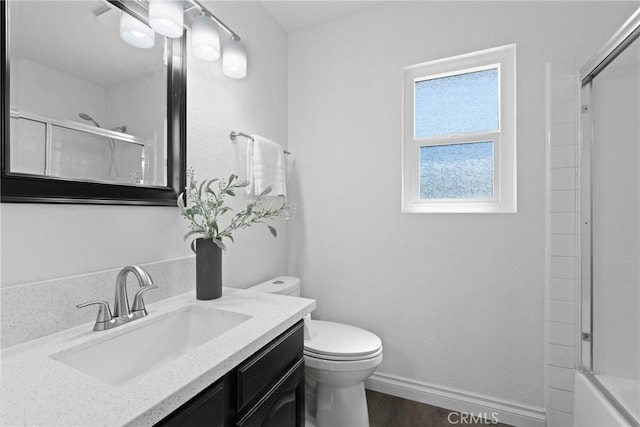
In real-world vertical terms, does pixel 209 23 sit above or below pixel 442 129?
above

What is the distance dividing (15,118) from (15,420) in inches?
29.1

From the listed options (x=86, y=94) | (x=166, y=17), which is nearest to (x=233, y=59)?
(x=166, y=17)

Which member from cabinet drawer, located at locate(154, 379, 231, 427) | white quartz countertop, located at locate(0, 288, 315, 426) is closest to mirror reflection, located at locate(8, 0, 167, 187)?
white quartz countertop, located at locate(0, 288, 315, 426)

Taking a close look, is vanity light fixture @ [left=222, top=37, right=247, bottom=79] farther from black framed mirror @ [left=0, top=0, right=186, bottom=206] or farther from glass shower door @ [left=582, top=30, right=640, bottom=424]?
glass shower door @ [left=582, top=30, right=640, bottom=424]

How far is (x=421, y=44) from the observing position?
1767 mm

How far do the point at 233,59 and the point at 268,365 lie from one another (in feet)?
4.44

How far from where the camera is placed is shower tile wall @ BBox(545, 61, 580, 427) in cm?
144

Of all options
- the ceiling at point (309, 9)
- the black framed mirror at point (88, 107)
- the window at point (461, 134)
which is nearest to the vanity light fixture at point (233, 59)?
the black framed mirror at point (88, 107)

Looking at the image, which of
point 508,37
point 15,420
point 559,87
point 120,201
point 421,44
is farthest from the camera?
point 421,44

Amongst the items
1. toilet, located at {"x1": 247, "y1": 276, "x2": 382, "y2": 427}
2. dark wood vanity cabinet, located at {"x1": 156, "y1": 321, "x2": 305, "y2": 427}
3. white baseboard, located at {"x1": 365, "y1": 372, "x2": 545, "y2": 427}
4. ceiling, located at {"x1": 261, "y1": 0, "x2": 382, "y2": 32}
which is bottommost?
white baseboard, located at {"x1": 365, "y1": 372, "x2": 545, "y2": 427}

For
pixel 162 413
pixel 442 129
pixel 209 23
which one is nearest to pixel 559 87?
pixel 442 129

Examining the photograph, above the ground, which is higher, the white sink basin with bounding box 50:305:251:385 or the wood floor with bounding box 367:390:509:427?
the white sink basin with bounding box 50:305:251:385

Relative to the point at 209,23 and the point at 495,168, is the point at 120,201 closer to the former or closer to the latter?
the point at 209,23

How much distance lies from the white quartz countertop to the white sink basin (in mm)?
28
